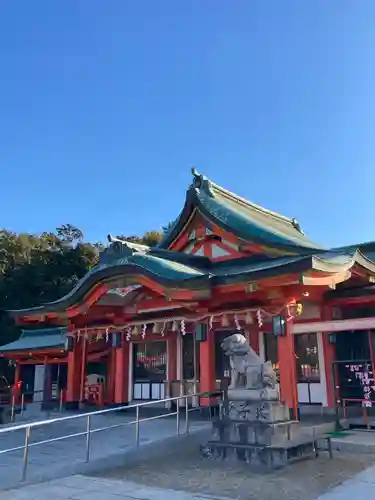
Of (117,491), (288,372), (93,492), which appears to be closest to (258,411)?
(288,372)

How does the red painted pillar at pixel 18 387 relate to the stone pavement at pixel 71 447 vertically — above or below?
above

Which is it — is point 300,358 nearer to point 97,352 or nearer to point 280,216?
point 280,216

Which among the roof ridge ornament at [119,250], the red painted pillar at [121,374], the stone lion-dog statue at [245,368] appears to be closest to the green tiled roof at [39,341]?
the red painted pillar at [121,374]

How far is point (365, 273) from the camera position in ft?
37.4

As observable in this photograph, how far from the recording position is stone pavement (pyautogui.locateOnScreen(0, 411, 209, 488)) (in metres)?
7.30

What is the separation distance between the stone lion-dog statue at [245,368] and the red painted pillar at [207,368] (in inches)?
111

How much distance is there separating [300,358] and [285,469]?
5.72 metres

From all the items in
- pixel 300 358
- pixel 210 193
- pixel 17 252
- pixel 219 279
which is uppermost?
pixel 17 252

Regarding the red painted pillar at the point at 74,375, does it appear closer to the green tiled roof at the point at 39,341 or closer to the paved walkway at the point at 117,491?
the green tiled roof at the point at 39,341

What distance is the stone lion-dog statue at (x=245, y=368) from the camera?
854 centimetres

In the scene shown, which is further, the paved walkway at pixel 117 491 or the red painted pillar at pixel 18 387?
the red painted pillar at pixel 18 387

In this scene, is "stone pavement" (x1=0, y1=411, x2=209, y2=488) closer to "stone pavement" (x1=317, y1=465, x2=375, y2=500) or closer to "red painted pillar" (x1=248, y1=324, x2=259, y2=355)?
"red painted pillar" (x1=248, y1=324, x2=259, y2=355)

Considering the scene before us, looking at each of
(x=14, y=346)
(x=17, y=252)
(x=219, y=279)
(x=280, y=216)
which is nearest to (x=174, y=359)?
(x=219, y=279)

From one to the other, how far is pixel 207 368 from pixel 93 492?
5.82 meters
